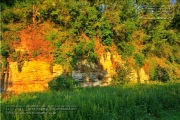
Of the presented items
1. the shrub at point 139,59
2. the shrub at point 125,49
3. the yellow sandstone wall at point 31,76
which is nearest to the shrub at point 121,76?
the shrub at point 125,49

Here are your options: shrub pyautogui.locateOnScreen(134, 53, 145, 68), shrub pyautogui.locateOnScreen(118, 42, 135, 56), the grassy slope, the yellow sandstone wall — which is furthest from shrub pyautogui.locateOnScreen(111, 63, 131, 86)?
the grassy slope

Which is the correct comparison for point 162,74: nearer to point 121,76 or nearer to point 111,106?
point 121,76

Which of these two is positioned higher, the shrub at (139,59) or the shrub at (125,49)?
the shrub at (125,49)

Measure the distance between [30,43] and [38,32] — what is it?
1.50 m

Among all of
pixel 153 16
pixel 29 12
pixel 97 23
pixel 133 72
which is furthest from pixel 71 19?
pixel 153 16

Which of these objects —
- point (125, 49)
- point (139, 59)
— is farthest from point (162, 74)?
point (125, 49)

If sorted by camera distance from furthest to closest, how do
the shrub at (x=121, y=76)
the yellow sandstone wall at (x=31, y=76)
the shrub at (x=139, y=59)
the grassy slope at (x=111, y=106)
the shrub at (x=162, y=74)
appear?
the shrub at (x=162, y=74), the shrub at (x=139, y=59), the shrub at (x=121, y=76), the yellow sandstone wall at (x=31, y=76), the grassy slope at (x=111, y=106)

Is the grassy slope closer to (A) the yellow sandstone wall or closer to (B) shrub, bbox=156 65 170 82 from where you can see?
(A) the yellow sandstone wall

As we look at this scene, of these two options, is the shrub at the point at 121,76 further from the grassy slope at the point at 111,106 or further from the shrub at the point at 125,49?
the grassy slope at the point at 111,106

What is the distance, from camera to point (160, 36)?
23.6 m

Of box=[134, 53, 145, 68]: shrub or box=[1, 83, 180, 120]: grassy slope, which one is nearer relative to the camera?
box=[1, 83, 180, 120]: grassy slope

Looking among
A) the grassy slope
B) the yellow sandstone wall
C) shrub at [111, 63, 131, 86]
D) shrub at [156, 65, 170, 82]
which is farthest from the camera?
shrub at [156, 65, 170, 82]

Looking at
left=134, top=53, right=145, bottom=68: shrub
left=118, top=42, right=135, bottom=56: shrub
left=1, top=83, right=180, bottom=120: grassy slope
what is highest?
left=118, top=42, right=135, bottom=56: shrub

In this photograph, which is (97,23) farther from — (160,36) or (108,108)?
(108,108)
